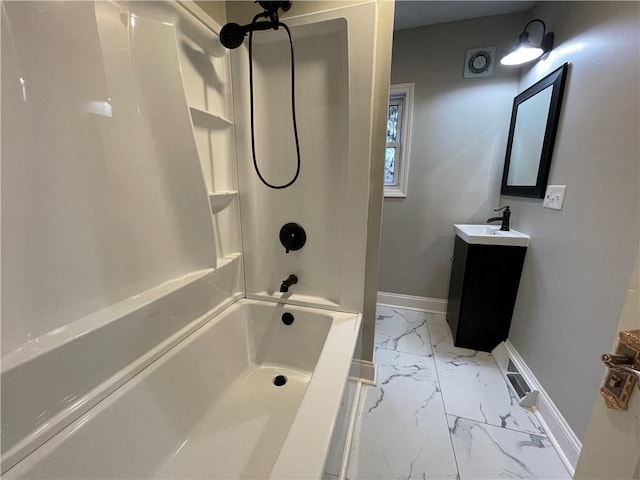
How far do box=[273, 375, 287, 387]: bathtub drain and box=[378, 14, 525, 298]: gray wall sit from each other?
1.59 m

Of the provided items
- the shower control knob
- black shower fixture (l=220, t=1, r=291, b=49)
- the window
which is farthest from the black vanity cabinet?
black shower fixture (l=220, t=1, r=291, b=49)

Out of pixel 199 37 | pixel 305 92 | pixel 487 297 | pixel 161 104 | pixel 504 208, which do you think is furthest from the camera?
pixel 504 208

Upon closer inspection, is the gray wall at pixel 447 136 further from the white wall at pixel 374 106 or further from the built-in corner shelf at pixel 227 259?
the built-in corner shelf at pixel 227 259

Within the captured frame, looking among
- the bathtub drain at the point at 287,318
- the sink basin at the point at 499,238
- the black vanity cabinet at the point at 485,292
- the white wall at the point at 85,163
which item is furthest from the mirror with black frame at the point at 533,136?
the white wall at the point at 85,163

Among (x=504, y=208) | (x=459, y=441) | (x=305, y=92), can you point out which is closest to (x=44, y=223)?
(x=305, y=92)

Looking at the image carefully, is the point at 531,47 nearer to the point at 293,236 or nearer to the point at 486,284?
the point at 486,284

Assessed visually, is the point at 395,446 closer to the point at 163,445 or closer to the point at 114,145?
the point at 163,445

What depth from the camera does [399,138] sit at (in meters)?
2.26

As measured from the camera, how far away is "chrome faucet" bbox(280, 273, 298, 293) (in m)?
1.45

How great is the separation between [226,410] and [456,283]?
1.79 metres

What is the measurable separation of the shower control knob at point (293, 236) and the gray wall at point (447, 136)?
3.95 ft

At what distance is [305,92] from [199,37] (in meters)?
0.53

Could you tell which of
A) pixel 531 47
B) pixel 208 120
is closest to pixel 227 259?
pixel 208 120

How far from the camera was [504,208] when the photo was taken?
1.97 m
